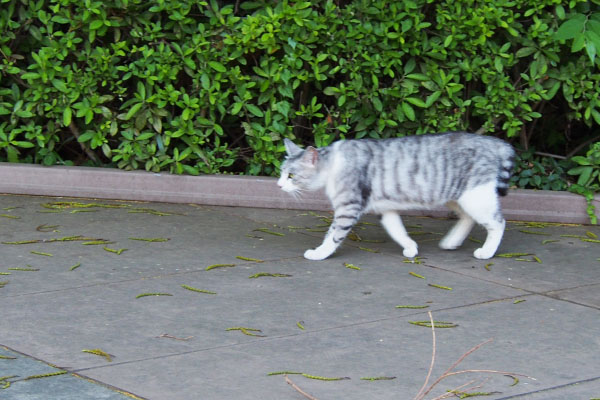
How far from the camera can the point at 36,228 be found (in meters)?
7.32

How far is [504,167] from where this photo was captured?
669 centimetres

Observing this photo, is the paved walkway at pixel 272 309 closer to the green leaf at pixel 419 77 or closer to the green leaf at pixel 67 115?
the green leaf at pixel 67 115

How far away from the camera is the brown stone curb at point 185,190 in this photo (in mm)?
8047

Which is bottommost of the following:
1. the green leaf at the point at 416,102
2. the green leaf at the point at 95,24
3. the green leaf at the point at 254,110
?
the green leaf at the point at 254,110

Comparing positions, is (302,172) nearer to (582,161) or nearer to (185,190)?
(185,190)

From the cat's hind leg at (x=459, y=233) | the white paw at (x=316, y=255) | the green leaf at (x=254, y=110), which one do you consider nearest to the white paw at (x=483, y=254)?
the cat's hind leg at (x=459, y=233)

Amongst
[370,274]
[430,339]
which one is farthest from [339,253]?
[430,339]

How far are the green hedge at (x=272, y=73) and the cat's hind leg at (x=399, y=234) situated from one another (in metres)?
1.50

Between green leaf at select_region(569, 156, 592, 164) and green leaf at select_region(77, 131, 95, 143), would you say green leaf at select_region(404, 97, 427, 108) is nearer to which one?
green leaf at select_region(569, 156, 592, 164)

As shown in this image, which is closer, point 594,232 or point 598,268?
point 598,268

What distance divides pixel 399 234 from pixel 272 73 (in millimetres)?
2115

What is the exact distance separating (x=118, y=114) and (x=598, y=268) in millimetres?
4441

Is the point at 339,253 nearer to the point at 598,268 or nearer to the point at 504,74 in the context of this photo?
the point at 598,268

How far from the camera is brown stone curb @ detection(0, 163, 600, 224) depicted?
8.05 metres
